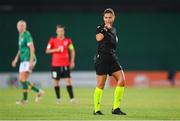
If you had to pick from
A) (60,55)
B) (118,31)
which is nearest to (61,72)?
(60,55)

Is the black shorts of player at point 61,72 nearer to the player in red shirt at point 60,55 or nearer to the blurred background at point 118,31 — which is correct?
the player in red shirt at point 60,55

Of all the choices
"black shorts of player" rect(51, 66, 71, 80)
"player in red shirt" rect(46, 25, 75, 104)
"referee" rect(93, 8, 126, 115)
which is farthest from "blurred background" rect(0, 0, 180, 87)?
"referee" rect(93, 8, 126, 115)

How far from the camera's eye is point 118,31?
119 ft

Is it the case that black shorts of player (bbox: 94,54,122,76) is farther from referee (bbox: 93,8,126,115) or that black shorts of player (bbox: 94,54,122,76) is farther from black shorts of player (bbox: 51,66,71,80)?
black shorts of player (bbox: 51,66,71,80)

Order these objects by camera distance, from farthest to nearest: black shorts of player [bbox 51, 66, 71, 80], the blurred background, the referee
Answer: the blurred background < black shorts of player [bbox 51, 66, 71, 80] < the referee

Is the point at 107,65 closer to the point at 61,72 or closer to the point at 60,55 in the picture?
the point at 61,72

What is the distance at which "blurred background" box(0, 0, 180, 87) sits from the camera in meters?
35.3

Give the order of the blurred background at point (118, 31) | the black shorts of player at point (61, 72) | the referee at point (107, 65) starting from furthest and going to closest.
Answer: the blurred background at point (118, 31) < the black shorts of player at point (61, 72) < the referee at point (107, 65)

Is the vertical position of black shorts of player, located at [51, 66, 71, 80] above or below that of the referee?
below

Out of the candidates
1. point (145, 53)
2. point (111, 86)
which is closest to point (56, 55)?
point (111, 86)

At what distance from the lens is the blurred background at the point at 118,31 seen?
35281 millimetres

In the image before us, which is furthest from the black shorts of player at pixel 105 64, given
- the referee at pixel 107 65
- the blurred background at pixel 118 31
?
the blurred background at pixel 118 31

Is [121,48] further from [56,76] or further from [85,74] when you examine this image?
[56,76]

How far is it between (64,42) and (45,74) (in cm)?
1350
